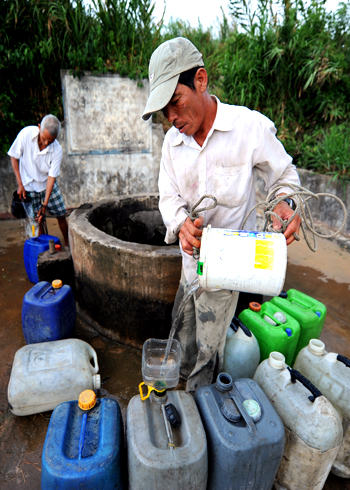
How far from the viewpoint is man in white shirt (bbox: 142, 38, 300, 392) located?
1499 mm

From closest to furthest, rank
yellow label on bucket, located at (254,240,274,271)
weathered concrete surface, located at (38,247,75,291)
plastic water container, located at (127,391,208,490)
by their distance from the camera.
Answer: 1. plastic water container, located at (127,391,208,490)
2. yellow label on bucket, located at (254,240,274,271)
3. weathered concrete surface, located at (38,247,75,291)

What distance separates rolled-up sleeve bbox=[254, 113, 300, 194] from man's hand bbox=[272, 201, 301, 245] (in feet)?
0.30

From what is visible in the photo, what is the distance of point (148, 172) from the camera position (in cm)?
626

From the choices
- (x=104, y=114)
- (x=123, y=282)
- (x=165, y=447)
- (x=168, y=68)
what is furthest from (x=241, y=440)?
(x=104, y=114)

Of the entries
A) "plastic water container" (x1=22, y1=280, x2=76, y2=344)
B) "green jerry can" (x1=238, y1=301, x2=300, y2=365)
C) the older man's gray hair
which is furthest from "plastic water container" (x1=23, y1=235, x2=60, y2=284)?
"green jerry can" (x1=238, y1=301, x2=300, y2=365)

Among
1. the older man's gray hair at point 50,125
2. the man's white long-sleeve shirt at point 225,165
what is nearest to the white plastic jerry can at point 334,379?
the man's white long-sleeve shirt at point 225,165

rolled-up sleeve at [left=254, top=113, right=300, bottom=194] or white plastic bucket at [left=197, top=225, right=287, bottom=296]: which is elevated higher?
rolled-up sleeve at [left=254, top=113, right=300, bottom=194]

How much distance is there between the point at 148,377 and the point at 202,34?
31.1ft

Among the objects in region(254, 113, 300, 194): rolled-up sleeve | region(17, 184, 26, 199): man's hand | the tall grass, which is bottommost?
region(17, 184, 26, 199): man's hand

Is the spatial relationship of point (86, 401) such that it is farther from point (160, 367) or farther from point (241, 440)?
point (241, 440)

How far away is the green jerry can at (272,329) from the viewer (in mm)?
2064

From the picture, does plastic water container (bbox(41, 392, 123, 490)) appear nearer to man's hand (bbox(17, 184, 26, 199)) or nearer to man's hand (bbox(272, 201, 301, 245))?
man's hand (bbox(272, 201, 301, 245))

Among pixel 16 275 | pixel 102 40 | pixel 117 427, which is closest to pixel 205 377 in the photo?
pixel 117 427

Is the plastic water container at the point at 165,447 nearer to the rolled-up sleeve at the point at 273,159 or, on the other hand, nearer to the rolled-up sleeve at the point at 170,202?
the rolled-up sleeve at the point at 170,202
